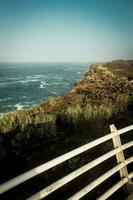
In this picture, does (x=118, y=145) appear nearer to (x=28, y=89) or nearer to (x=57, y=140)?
(x=57, y=140)

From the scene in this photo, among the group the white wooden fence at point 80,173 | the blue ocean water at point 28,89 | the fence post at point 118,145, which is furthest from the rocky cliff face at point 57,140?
the blue ocean water at point 28,89

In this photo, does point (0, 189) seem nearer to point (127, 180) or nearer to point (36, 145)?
point (127, 180)

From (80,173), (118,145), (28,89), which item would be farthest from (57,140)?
(28,89)

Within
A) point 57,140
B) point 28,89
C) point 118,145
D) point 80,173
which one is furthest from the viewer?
→ point 28,89

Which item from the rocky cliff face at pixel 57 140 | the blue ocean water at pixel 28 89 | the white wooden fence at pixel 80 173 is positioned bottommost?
the blue ocean water at pixel 28 89

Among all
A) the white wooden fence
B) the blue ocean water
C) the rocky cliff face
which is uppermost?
the white wooden fence

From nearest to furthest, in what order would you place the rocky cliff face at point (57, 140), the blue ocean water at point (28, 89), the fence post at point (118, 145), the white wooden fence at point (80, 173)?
the white wooden fence at point (80, 173), the fence post at point (118, 145), the rocky cliff face at point (57, 140), the blue ocean water at point (28, 89)

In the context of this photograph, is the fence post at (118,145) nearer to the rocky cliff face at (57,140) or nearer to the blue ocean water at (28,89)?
the rocky cliff face at (57,140)

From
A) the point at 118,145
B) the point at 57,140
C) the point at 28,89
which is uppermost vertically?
the point at 118,145

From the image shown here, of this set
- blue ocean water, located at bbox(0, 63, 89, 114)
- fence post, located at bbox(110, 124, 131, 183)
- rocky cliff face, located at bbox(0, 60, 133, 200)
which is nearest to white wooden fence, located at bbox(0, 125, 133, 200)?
fence post, located at bbox(110, 124, 131, 183)

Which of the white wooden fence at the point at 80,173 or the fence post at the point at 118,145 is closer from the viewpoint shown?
the white wooden fence at the point at 80,173

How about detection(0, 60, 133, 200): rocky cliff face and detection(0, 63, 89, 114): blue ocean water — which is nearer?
detection(0, 60, 133, 200): rocky cliff face

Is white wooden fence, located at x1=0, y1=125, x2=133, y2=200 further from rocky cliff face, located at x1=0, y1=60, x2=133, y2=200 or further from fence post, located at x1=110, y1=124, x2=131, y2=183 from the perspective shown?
rocky cliff face, located at x1=0, y1=60, x2=133, y2=200

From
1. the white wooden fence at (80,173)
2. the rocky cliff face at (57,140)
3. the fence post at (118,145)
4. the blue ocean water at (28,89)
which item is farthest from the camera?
the blue ocean water at (28,89)
